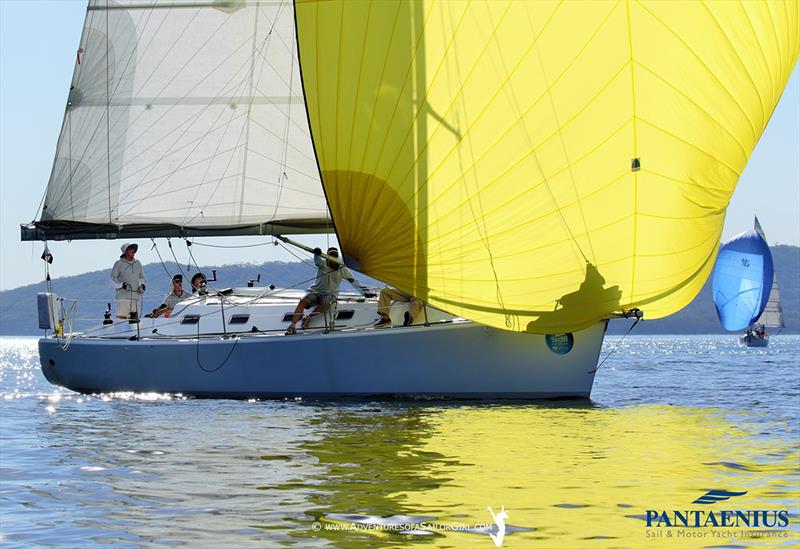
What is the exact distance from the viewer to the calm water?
307 inches

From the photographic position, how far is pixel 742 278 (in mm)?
60719

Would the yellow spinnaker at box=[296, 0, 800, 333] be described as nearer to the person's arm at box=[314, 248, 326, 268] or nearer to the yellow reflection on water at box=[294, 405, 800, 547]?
the yellow reflection on water at box=[294, 405, 800, 547]

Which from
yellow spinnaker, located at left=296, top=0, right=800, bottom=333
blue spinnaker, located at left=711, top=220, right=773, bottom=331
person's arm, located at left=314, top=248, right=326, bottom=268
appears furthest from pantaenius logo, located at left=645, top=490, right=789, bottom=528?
blue spinnaker, located at left=711, top=220, right=773, bottom=331

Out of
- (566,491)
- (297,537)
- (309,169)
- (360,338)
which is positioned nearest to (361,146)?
(360,338)

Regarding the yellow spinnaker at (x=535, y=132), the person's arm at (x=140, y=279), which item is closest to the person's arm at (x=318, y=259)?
the yellow spinnaker at (x=535, y=132)

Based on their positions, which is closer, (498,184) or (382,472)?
(382,472)

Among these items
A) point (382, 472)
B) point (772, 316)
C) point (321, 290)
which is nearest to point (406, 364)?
point (321, 290)

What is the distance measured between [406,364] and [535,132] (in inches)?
173

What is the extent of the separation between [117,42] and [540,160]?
29.6 ft

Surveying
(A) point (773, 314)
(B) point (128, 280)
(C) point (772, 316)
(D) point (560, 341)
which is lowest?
(D) point (560, 341)

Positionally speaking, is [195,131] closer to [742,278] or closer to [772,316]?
[742,278]

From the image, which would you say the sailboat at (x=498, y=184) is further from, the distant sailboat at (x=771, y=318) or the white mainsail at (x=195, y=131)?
the distant sailboat at (x=771, y=318)

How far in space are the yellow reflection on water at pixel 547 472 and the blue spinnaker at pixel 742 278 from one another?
46.4 m

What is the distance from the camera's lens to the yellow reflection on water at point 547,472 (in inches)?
308
